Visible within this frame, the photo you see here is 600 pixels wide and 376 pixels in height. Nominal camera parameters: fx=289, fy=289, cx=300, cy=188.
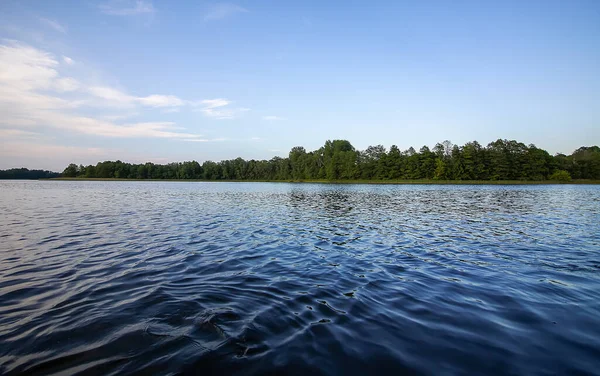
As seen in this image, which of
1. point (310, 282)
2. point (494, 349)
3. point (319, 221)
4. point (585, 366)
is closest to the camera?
point (585, 366)

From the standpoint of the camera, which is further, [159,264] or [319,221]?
[319,221]

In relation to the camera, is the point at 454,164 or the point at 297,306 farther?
the point at 454,164

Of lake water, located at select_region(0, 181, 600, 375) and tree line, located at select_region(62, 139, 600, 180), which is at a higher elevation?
tree line, located at select_region(62, 139, 600, 180)

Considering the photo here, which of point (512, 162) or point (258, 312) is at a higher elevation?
point (512, 162)

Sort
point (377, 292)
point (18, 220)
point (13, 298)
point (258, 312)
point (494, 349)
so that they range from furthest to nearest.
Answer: point (18, 220) → point (377, 292) → point (13, 298) → point (258, 312) → point (494, 349)

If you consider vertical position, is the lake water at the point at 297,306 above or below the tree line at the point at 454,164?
below

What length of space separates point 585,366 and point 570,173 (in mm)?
163483

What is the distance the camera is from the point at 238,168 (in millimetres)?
196250

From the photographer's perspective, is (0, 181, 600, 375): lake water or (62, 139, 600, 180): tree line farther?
(62, 139, 600, 180): tree line

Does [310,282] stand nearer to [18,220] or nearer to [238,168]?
[18,220]

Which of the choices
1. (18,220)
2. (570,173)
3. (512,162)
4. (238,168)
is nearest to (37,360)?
(18,220)

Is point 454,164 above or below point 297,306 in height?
above

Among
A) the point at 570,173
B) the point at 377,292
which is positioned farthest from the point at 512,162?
the point at 377,292

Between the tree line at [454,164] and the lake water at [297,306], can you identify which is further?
the tree line at [454,164]
